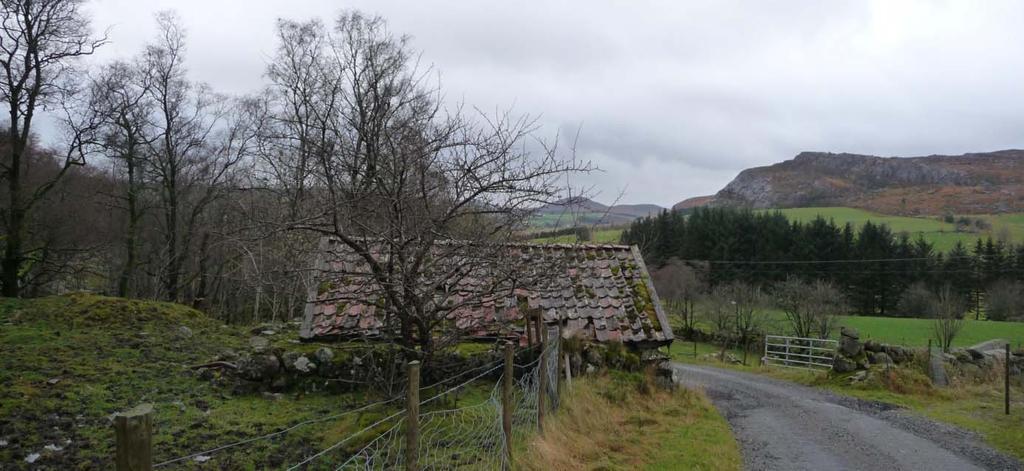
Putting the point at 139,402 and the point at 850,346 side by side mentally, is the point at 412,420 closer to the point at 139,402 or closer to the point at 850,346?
the point at 139,402

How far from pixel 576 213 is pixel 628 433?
3188 millimetres

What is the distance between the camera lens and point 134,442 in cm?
206

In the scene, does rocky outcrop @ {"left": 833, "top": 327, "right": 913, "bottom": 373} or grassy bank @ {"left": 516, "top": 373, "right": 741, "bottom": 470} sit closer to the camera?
grassy bank @ {"left": 516, "top": 373, "right": 741, "bottom": 470}

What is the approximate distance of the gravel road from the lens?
27.3 feet

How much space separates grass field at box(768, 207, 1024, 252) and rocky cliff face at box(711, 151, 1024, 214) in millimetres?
10509

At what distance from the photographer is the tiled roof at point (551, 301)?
287 inches

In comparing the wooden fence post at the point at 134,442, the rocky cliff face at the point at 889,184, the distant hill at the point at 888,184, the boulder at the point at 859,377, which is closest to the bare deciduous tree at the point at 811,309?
the boulder at the point at 859,377

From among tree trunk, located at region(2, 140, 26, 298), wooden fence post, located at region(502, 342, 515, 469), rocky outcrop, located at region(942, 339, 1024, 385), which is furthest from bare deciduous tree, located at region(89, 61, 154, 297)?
rocky outcrop, located at region(942, 339, 1024, 385)

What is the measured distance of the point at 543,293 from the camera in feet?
29.8

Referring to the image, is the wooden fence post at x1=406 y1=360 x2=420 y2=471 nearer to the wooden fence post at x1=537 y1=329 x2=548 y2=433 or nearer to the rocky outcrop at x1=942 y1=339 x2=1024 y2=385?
the wooden fence post at x1=537 y1=329 x2=548 y2=433

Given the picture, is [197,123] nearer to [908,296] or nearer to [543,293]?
[543,293]

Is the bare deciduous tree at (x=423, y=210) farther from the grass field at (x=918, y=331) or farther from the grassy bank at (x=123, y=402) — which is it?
the grass field at (x=918, y=331)

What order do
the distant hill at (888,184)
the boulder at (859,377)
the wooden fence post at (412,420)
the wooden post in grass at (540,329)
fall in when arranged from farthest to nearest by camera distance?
the distant hill at (888,184) < the boulder at (859,377) < the wooden post in grass at (540,329) < the wooden fence post at (412,420)

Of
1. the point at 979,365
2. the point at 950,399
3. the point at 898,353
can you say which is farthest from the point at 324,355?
the point at 979,365
